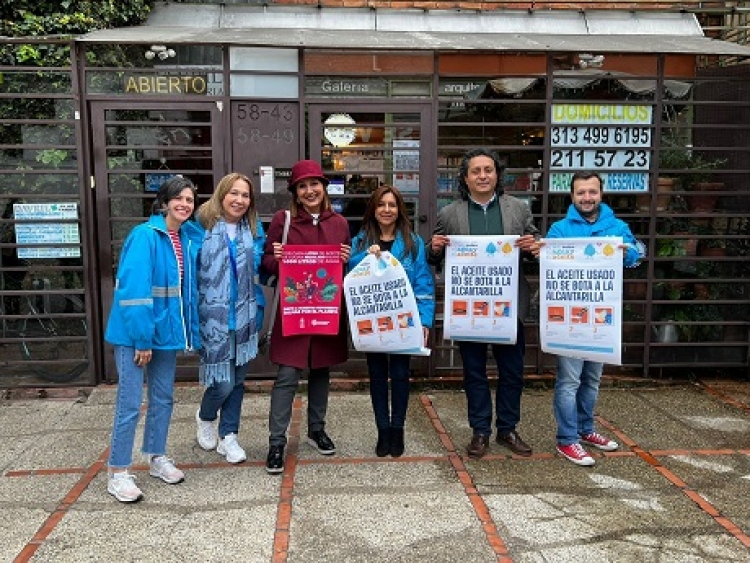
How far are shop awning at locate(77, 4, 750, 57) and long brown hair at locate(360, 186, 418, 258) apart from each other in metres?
2.05

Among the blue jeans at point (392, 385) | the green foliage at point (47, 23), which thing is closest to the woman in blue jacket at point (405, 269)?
the blue jeans at point (392, 385)

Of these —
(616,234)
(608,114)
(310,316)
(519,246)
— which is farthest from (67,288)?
(608,114)

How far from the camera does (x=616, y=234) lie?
4.52 metres

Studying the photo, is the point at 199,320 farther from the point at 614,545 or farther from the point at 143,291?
the point at 614,545

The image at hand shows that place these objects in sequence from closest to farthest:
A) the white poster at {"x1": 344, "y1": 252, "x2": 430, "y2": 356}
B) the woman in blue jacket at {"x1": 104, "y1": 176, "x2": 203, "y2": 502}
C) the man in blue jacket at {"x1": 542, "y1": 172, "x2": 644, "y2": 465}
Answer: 1. the woman in blue jacket at {"x1": 104, "y1": 176, "x2": 203, "y2": 502}
2. the white poster at {"x1": 344, "y1": 252, "x2": 430, "y2": 356}
3. the man in blue jacket at {"x1": 542, "y1": 172, "x2": 644, "y2": 465}

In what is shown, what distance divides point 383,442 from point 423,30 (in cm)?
458

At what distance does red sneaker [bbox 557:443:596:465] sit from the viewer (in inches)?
178

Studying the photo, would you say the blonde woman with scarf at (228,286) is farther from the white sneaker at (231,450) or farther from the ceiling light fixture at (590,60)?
the ceiling light fixture at (590,60)

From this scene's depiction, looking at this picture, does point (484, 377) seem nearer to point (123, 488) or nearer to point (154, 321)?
point (154, 321)

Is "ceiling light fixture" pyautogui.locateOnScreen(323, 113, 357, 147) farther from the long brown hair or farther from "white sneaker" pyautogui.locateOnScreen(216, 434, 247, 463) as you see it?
"white sneaker" pyautogui.locateOnScreen(216, 434, 247, 463)

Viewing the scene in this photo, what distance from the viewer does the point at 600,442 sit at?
15.8 feet

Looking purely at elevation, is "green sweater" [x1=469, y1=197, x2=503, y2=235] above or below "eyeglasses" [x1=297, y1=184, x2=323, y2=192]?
below

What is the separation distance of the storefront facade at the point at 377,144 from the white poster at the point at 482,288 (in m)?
1.70

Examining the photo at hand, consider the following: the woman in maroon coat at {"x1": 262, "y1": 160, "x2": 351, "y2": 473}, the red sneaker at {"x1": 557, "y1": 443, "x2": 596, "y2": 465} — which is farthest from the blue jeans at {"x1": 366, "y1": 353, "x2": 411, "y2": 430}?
the red sneaker at {"x1": 557, "y1": 443, "x2": 596, "y2": 465}
